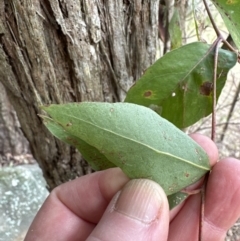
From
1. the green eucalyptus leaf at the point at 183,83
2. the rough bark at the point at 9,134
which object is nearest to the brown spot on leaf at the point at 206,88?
the green eucalyptus leaf at the point at 183,83

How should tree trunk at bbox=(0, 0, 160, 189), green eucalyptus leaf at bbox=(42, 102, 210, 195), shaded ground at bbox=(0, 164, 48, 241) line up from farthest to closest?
shaded ground at bbox=(0, 164, 48, 241) → tree trunk at bbox=(0, 0, 160, 189) → green eucalyptus leaf at bbox=(42, 102, 210, 195)

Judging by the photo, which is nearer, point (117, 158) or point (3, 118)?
point (117, 158)

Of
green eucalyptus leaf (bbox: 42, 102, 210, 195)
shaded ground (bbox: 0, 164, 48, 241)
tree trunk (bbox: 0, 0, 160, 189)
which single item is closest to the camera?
green eucalyptus leaf (bbox: 42, 102, 210, 195)

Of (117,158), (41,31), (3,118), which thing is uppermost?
(41,31)

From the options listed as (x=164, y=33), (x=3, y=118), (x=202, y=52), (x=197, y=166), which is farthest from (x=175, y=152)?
(x=3, y=118)

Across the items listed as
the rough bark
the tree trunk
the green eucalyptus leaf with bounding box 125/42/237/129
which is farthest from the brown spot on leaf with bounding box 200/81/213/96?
the rough bark

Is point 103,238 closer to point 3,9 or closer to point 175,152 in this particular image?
point 175,152

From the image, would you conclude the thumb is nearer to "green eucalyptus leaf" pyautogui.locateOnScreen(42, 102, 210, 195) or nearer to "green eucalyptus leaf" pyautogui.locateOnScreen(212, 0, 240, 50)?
"green eucalyptus leaf" pyautogui.locateOnScreen(42, 102, 210, 195)

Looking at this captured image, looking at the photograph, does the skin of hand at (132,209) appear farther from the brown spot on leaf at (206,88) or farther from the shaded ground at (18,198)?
the shaded ground at (18,198)
